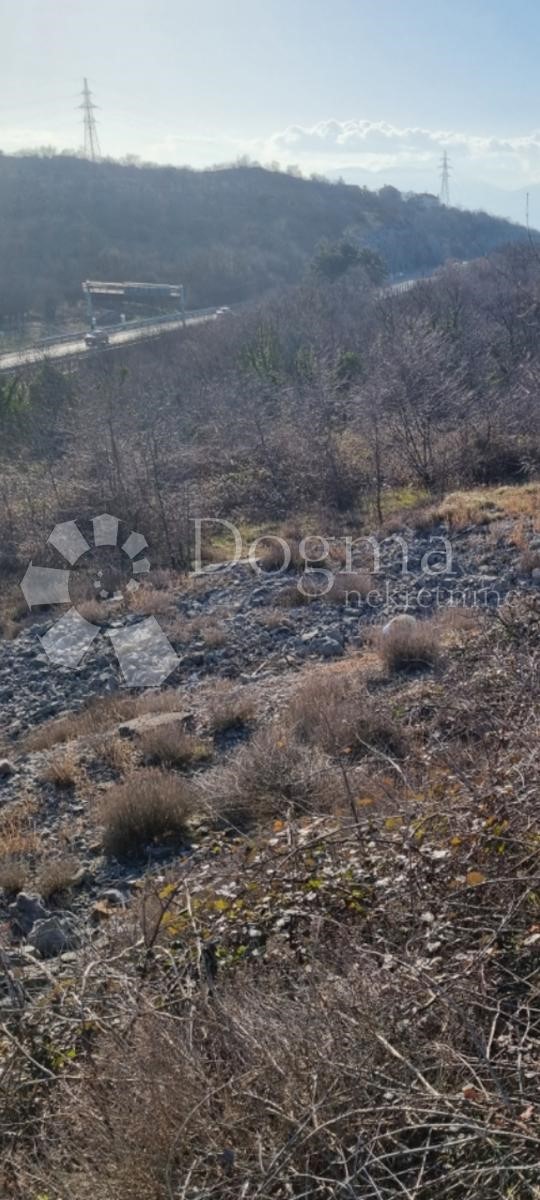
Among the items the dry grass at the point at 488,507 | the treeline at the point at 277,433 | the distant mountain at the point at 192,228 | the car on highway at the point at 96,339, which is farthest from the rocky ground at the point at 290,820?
the distant mountain at the point at 192,228

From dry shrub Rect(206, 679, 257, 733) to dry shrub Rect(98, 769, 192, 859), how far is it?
163cm

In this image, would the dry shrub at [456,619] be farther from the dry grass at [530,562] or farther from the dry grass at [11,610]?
the dry grass at [11,610]

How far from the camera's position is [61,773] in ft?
24.2

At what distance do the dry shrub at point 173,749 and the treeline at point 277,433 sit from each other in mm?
8200

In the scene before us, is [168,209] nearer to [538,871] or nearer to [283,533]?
[283,533]

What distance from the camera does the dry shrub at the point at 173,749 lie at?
726 cm

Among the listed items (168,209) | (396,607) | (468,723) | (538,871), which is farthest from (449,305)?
(168,209)

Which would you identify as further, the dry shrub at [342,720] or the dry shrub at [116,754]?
the dry shrub at [116,754]

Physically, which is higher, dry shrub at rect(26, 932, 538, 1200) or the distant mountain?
the distant mountain

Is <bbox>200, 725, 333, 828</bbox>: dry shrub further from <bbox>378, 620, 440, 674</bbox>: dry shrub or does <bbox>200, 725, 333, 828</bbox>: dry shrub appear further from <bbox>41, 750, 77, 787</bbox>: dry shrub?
<bbox>378, 620, 440, 674</bbox>: dry shrub

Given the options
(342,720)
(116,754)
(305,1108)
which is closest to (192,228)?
(116,754)

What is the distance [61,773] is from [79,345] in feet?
78.9

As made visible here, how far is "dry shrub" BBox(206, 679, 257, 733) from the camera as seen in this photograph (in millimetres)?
7738

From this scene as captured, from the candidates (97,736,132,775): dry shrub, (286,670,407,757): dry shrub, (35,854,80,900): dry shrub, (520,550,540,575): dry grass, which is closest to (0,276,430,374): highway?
(520,550,540,575): dry grass
